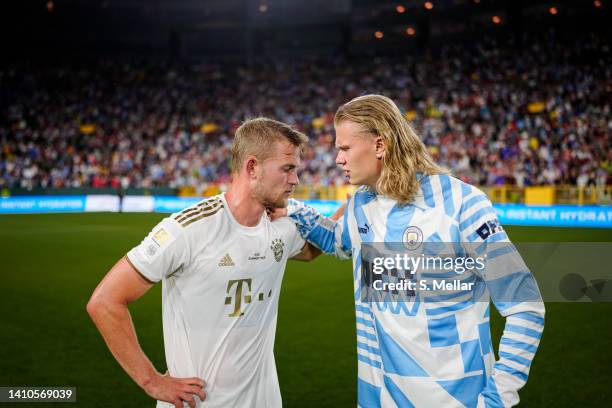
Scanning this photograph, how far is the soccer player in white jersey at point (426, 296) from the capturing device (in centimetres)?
235

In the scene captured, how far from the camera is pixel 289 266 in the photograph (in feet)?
45.4

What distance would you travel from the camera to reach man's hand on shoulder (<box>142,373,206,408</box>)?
2.68 m

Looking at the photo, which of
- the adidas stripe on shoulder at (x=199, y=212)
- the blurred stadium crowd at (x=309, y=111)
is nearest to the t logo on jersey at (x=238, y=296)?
the adidas stripe on shoulder at (x=199, y=212)

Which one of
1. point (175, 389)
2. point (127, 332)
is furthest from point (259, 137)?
point (175, 389)

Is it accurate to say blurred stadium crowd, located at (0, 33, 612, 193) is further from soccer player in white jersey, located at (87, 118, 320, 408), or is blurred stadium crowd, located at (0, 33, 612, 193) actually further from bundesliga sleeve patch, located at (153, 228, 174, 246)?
bundesliga sleeve patch, located at (153, 228, 174, 246)

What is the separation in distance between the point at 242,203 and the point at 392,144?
845mm

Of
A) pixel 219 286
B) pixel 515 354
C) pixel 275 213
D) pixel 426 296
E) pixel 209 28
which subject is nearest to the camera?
pixel 515 354

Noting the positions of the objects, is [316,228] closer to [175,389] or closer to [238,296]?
[238,296]

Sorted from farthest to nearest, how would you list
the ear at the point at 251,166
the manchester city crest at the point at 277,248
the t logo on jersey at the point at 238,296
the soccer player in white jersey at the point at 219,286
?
the manchester city crest at the point at 277,248 < the ear at the point at 251,166 < the t logo on jersey at the point at 238,296 < the soccer player in white jersey at the point at 219,286

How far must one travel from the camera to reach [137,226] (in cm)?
2262

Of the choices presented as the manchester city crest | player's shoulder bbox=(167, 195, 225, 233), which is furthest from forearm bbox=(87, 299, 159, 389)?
the manchester city crest

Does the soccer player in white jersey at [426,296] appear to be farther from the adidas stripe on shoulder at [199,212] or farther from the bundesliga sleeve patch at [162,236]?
the bundesliga sleeve patch at [162,236]

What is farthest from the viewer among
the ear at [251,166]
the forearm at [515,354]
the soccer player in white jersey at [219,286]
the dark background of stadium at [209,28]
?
the dark background of stadium at [209,28]

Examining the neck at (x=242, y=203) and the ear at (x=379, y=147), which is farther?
the neck at (x=242, y=203)
